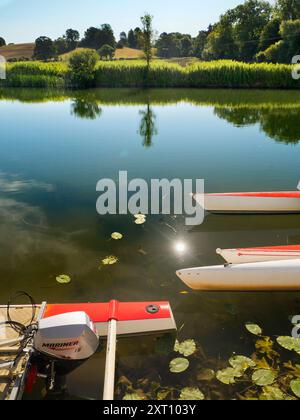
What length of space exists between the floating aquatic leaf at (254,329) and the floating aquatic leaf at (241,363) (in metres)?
0.73

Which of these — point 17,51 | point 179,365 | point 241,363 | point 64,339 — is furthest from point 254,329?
point 17,51

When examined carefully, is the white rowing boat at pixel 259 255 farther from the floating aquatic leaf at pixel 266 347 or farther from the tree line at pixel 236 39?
the tree line at pixel 236 39

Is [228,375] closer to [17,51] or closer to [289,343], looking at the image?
[289,343]

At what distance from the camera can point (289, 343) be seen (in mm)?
6141

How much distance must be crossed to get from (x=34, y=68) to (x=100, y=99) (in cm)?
1793

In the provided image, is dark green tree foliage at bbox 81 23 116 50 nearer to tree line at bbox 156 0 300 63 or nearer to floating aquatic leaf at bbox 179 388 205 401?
tree line at bbox 156 0 300 63

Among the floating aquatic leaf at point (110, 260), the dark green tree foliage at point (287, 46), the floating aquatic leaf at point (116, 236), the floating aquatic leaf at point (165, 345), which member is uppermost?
the dark green tree foliage at point (287, 46)

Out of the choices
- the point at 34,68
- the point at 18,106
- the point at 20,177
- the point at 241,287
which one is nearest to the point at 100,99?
the point at 18,106

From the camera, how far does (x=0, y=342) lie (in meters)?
5.47

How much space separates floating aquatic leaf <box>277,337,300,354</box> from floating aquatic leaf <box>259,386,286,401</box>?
96cm

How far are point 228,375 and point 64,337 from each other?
2.77 meters

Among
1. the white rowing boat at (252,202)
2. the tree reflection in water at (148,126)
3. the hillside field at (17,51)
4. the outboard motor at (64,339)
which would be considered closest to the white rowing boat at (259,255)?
the white rowing boat at (252,202)

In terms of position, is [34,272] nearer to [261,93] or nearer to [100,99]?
[100,99]

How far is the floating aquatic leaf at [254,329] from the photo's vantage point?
6.44 m
